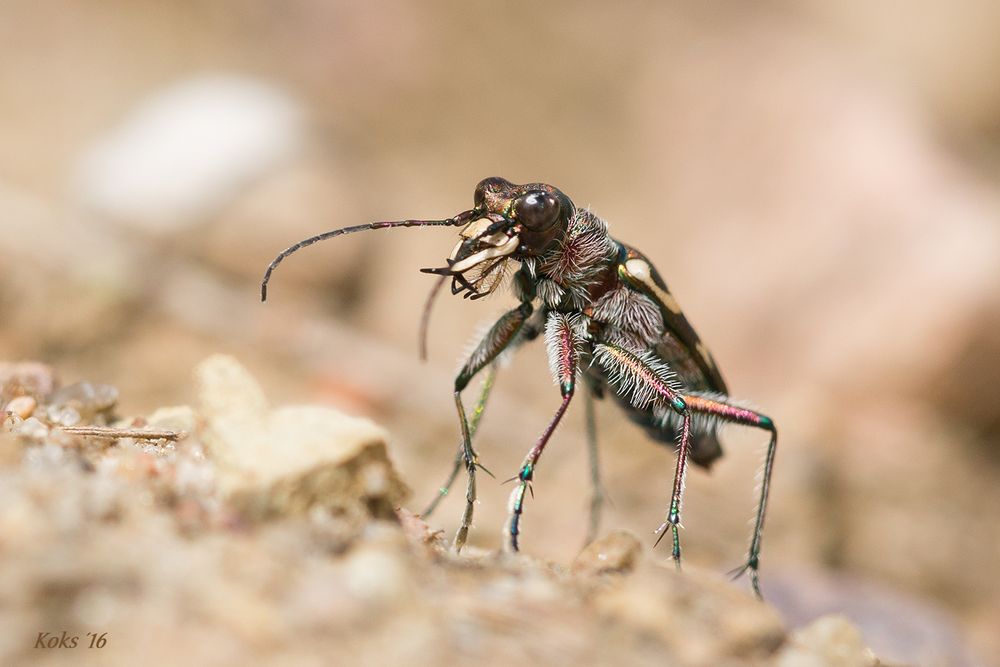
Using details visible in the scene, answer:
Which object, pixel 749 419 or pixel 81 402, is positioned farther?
pixel 749 419

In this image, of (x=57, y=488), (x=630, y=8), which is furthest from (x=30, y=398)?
(x=630, y=8)

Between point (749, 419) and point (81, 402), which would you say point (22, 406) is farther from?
point (749, 419)

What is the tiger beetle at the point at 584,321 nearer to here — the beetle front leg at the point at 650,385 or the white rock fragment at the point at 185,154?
the beetle front leg at the point at 650,385

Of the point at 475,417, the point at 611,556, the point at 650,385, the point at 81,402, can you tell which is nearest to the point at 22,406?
the point at 81,402

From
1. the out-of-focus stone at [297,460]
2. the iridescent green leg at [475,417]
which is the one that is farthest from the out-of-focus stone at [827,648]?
the iridescent green leg at [475,417]

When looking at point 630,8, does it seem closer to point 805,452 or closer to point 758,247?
point 758,247

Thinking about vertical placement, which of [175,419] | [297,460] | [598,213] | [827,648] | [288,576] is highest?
[598,213]

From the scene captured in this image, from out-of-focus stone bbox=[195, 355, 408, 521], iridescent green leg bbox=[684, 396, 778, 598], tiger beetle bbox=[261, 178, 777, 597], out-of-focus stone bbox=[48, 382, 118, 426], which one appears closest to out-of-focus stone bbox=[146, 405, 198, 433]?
out-of-focus stone bbox=[48, 382, 118, 426]
